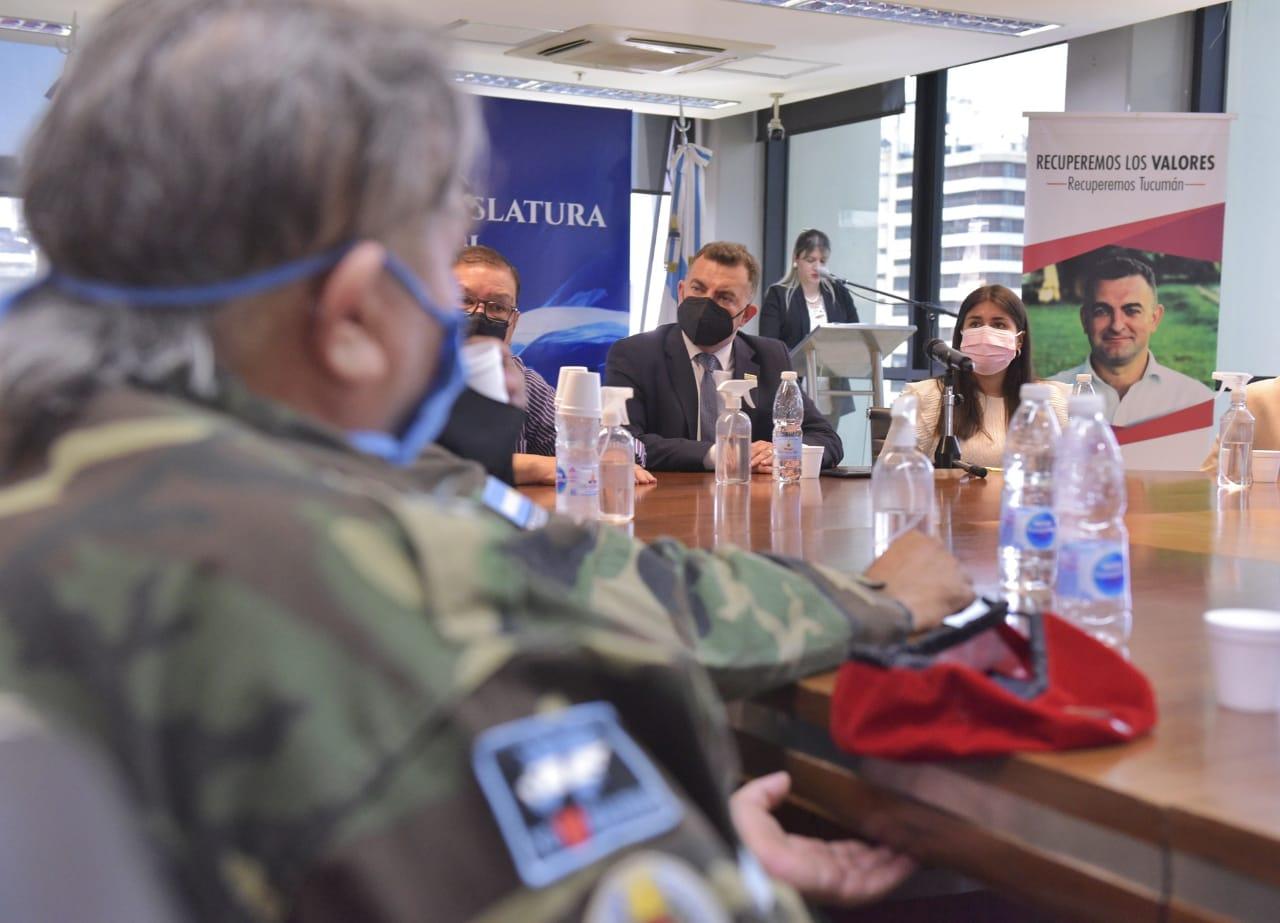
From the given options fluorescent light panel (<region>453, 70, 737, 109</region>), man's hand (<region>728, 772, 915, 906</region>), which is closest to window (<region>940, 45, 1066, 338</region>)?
fluorescent light panel (<region>453, 70, 737, 109</region>)

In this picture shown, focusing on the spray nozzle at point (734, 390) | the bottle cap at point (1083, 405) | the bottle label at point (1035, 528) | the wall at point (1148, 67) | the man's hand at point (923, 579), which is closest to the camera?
the man's hand at point (923, 579)

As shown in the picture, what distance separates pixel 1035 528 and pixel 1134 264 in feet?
18.7

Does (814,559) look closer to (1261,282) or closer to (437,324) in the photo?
(437,324)

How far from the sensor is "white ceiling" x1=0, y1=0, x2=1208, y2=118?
7.25m

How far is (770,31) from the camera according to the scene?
7961 millimetres

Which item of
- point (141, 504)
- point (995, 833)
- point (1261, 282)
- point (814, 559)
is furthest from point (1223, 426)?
point (1261, 282)

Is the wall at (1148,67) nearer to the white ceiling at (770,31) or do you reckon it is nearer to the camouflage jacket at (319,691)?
the white ceiling at (770,31)

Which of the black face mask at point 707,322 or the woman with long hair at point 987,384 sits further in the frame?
the black face mask at point 707,322

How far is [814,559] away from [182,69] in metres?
1.42

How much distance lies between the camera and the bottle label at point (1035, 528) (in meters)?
1.62

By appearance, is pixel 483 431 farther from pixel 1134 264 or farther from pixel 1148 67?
pixel 1148 67

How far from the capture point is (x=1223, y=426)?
3.36 m

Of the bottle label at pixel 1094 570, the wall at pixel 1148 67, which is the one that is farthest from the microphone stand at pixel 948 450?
the wall at pixel 1148 67

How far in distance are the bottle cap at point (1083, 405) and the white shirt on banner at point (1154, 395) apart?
5.45 meters
